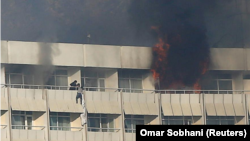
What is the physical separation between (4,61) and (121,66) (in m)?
12.6

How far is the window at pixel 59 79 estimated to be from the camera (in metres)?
68.0

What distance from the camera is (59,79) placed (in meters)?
68.5

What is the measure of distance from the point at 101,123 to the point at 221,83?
49.8 ft

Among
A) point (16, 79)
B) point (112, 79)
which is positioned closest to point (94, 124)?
point (112, 79)

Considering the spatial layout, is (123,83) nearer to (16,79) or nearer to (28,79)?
(28,79)

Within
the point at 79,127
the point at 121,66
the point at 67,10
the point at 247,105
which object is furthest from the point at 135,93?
the point at 67,10

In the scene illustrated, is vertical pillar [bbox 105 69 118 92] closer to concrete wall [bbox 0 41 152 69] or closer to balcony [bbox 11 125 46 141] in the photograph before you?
concrete wall [bbox 0 41 152 69]

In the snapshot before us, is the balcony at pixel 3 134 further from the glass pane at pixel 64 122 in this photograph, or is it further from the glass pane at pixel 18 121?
the glass pane at pixel 64 122

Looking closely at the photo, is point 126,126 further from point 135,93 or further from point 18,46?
point 18,46

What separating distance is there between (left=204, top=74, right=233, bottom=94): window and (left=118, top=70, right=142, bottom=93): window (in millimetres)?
7717

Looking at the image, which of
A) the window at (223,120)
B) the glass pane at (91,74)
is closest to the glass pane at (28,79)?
the glass pane at (91,74)

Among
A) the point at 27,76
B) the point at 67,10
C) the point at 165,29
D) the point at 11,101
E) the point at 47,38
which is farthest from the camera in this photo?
the point at 67,10

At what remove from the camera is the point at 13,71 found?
216ft

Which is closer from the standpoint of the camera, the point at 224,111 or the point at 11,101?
the point at 11,101
